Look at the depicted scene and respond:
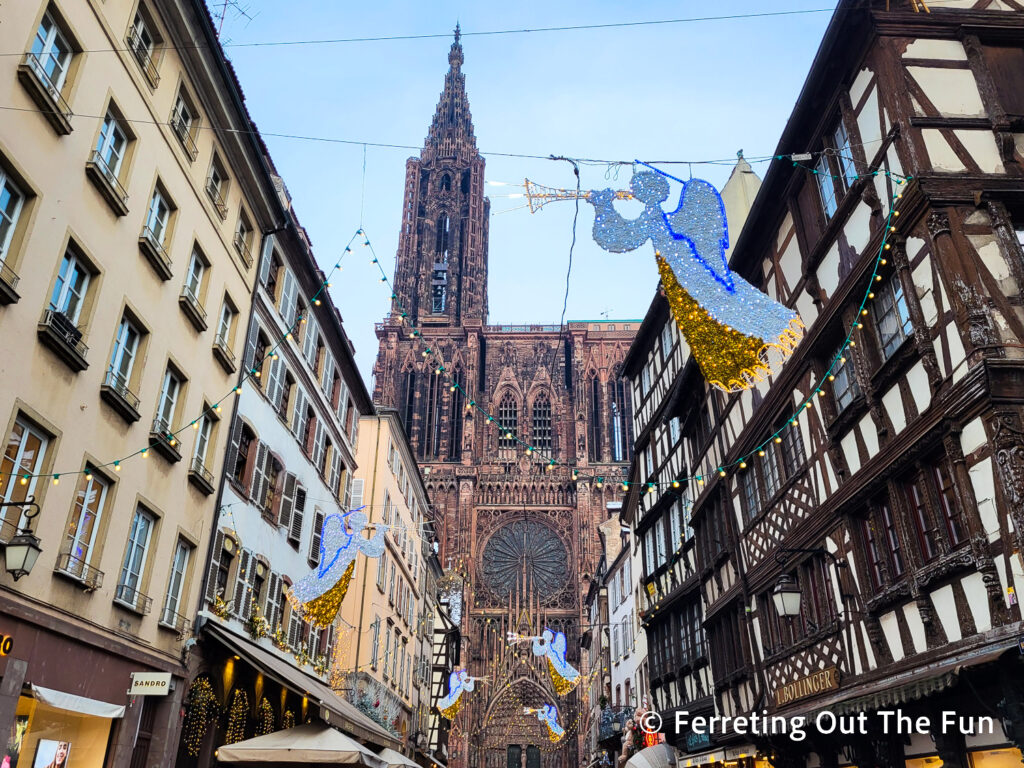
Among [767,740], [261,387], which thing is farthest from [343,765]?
[261,387]

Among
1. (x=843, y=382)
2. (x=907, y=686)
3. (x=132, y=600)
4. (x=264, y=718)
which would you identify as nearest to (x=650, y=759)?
(x=907, y=686)

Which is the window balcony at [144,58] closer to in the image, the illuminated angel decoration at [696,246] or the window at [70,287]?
the window at [70,287]

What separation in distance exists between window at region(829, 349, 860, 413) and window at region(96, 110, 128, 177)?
9.77 m

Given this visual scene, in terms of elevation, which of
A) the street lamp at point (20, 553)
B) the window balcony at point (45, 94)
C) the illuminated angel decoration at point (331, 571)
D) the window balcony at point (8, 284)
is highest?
the window balcony at point (45, 94)

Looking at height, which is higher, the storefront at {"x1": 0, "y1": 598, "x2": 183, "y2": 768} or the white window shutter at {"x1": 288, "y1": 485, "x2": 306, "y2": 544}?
the white window shutter at {"x1": 288, "y1": 485, "x2": 306, "y2": 544}

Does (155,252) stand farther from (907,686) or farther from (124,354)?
(907,686)

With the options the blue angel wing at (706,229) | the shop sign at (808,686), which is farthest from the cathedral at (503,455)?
the blue angel wing at (706,229)

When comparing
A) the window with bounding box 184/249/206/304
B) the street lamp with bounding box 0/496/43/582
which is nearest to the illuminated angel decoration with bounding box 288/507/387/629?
the window with bounding box 184/249/206/304

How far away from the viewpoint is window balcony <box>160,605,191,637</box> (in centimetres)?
1166

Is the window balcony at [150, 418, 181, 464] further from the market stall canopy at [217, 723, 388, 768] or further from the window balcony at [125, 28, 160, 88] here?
the window balcony at [125, 28, 160, 88]

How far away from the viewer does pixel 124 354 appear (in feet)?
35.7

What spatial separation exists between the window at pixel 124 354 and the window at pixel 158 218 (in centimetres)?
132

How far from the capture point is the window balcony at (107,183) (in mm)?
9750

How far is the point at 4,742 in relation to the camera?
7898mm
